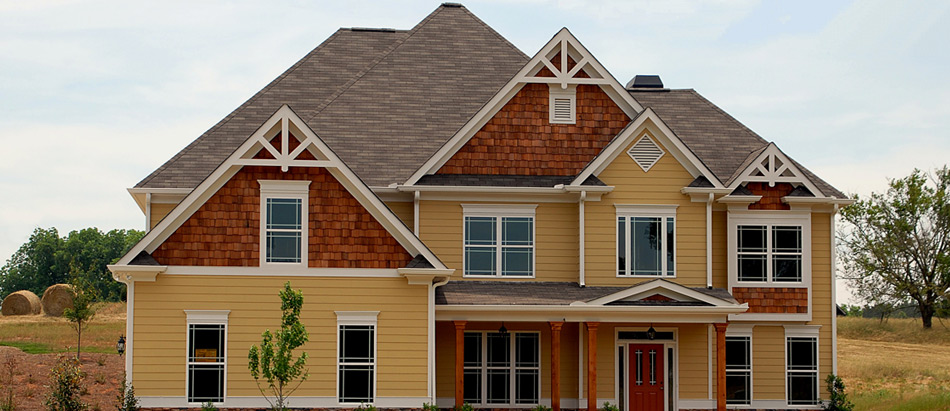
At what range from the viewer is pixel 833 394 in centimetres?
2283

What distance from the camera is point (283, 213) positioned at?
62.2 feet

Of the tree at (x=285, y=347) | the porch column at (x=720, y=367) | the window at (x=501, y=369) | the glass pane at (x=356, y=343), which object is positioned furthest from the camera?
the window at (x=501, y=369)

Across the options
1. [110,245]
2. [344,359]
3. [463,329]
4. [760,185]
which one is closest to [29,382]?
[344,359]

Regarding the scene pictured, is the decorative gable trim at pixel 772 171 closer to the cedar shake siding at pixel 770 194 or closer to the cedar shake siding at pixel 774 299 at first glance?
the cedar shake siding at pixel 770 194

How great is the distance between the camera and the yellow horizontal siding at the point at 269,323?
18531 mm

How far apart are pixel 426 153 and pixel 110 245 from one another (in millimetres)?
95052

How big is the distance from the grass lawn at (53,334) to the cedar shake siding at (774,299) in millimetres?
21595

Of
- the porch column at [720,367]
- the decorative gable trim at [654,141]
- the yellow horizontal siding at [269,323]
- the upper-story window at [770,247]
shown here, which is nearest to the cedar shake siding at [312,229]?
the yellow horizontal siding at [269,323]

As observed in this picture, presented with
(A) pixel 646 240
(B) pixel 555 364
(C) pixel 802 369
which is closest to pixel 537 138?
(A) pixel 646 240

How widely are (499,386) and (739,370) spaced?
19.9 ft

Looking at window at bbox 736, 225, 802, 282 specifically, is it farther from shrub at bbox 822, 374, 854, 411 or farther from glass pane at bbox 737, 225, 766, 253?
shrub at bbox 822, 374, 854, 411

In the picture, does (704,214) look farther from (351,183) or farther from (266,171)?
(266,171)

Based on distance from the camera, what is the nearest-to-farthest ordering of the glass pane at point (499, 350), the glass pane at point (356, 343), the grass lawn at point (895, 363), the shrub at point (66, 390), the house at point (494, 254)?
the house at point (494, 254)
the glass pane at point (356, 343)
the shrub at point (66, 390)
the glass pane at point (499, 350)
the grass lawn at point (895, 363)

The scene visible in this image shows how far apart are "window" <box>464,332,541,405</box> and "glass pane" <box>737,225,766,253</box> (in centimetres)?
566
